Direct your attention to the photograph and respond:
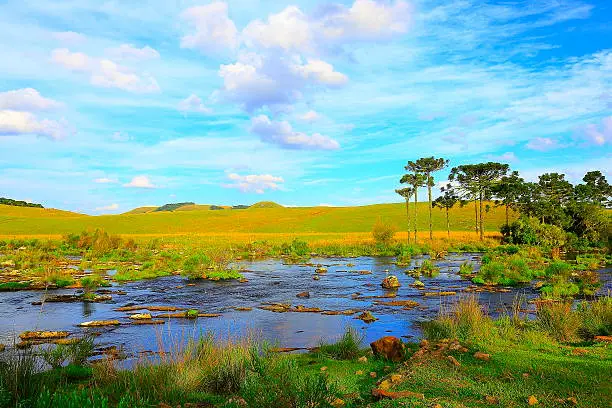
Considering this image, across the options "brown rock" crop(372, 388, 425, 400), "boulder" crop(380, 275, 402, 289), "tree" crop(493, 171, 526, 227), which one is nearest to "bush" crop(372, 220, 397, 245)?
"tree" crop(493, 171, 526, 227)

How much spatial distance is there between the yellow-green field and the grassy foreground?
80200 millimetres

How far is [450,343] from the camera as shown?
31.7ft

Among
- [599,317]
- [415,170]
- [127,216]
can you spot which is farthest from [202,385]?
[127,216]

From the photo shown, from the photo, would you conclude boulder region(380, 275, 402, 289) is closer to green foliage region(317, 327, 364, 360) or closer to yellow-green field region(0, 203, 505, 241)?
green foliage region(317, 327, 364, 360)

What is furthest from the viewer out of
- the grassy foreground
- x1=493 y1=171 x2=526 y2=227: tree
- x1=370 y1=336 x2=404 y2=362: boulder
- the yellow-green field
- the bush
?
the yellow-green field

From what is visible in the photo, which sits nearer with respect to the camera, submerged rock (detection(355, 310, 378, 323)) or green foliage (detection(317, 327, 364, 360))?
green foliage (detection(317, 327, 364, 360))

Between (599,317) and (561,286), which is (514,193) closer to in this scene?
(561,286)

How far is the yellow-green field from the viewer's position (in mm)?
96625

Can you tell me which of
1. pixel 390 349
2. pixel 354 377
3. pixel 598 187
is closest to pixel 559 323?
pixel 390 349

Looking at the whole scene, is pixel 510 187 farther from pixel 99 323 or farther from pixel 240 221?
pixel 240 221

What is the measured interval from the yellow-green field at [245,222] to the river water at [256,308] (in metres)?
65.4

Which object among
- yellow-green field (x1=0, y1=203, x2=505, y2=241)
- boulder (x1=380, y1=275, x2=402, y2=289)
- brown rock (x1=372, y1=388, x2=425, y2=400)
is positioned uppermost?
yellow-green field (x1=0, y1=203, x2=505, y2=241)

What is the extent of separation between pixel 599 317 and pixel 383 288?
1173cm

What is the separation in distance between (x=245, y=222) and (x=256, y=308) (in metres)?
98.1
